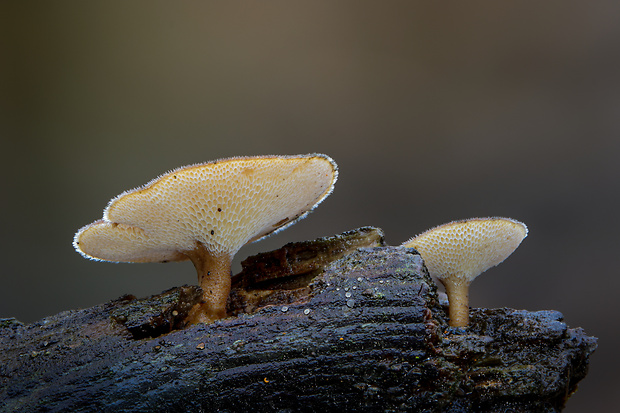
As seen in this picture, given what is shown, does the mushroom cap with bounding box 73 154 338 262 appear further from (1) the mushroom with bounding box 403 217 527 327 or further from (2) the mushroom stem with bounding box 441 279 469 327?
(2) the mushroom stem with bounding box 441 279 469 327

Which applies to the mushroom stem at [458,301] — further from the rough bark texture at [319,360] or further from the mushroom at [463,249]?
the rough bark texture at [319,360]

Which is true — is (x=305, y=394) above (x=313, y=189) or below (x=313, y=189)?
below

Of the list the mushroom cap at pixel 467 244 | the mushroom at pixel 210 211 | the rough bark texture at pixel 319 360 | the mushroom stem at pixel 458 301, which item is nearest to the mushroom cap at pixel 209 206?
the mushroom at pixel 210 211

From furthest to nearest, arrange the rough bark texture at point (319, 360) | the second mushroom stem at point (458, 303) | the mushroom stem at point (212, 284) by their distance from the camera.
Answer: the second mushroom stem at point (458, 303) → the mushroom stem at point (212, 284) → the rough bark texture at point (319, 360)

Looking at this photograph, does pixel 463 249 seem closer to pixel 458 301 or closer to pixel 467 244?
pixel 467 244

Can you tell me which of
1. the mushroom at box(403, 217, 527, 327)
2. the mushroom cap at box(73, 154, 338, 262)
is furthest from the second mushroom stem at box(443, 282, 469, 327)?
the mushroom cap at box(73, 154, 338, 262)

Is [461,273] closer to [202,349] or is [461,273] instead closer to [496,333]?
[496,333]

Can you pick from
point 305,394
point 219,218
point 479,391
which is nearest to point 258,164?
point 219,218
